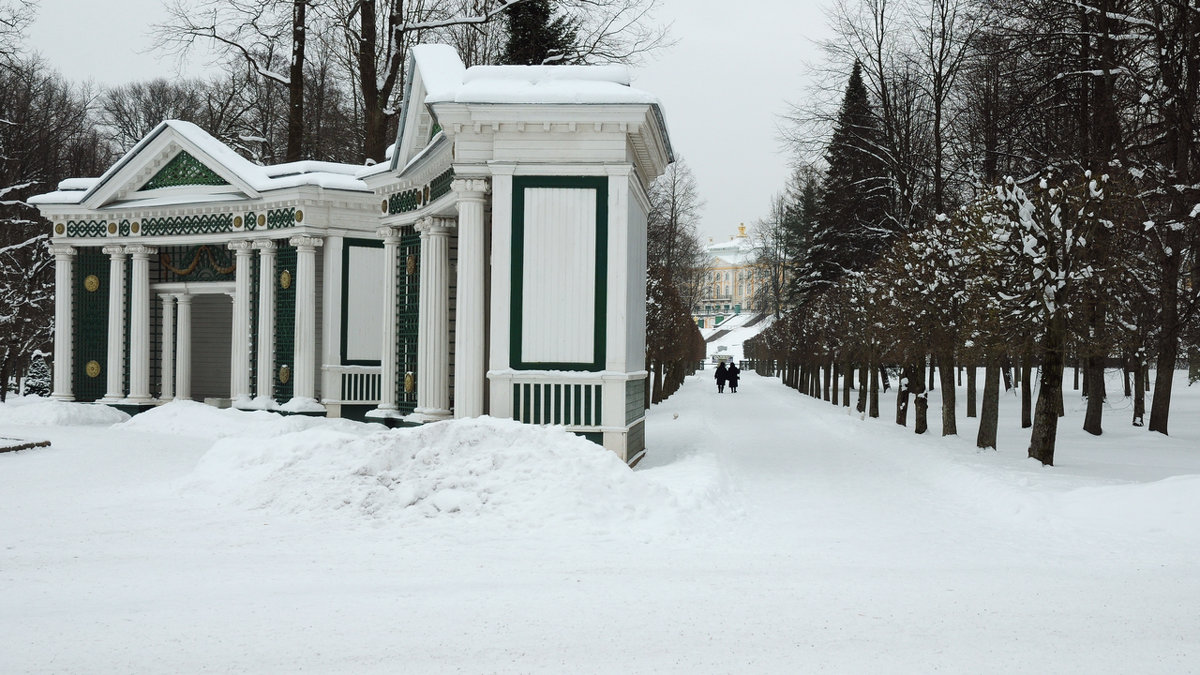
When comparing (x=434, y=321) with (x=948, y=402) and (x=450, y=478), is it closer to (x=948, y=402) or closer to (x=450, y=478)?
(x=450, y=478)

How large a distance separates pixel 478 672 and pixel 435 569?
8.89ft

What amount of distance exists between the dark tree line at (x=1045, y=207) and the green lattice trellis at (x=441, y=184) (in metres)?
7.83

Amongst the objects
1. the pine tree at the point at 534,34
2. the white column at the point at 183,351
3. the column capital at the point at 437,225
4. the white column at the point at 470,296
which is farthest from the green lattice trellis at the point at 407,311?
the pine tree at the point at 534,34

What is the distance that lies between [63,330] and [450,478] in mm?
16791

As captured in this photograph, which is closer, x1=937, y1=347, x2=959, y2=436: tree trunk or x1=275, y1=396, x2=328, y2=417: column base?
x1=275, y1=396, x2=328, y2=417: column base

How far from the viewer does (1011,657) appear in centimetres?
558

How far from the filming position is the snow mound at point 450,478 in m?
10.0

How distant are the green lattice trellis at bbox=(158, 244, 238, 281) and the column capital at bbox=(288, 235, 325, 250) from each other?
2775 millimetres

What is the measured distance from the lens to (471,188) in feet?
46.2

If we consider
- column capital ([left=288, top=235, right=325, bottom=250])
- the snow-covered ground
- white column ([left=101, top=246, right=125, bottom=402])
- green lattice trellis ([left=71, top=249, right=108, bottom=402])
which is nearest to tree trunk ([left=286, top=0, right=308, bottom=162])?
white column ([left=101, top=246, right=125, bottom=402])

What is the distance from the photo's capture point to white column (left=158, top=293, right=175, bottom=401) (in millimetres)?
23672

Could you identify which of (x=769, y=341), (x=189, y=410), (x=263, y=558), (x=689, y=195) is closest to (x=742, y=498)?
(x=263, y=558)

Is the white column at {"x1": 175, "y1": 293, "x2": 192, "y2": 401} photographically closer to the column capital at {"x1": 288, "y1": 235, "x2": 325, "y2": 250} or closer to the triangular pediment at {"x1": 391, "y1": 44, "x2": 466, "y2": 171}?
the column capital at {"x1": 288, "y1": 235, "x2": 325, "y2": 250}

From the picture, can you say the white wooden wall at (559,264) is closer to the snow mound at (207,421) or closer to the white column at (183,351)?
the snow mound at (207,421)
